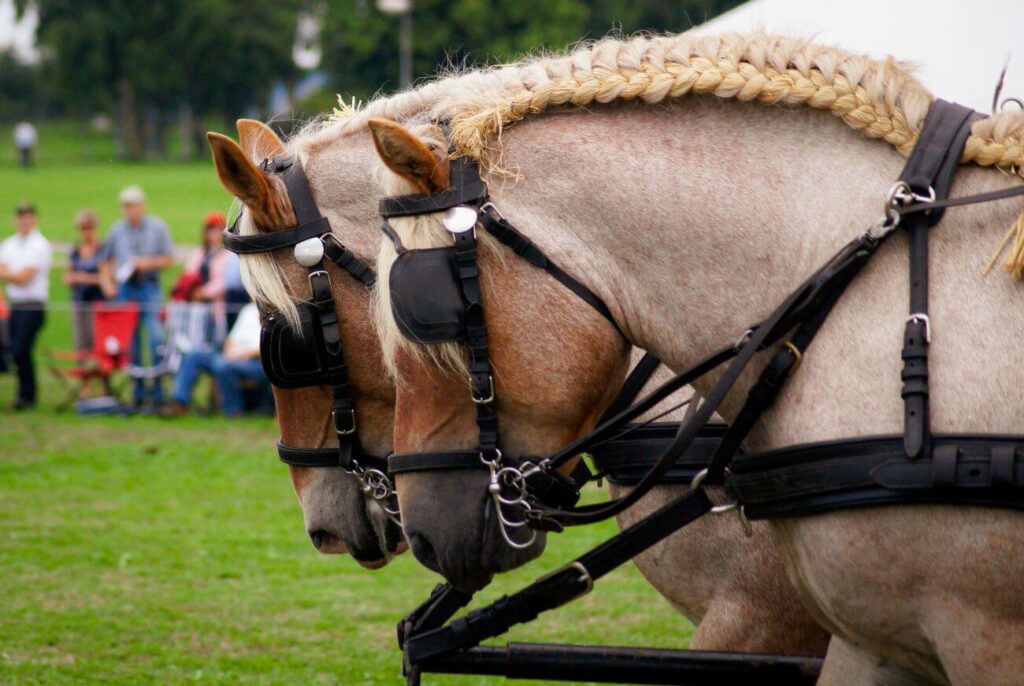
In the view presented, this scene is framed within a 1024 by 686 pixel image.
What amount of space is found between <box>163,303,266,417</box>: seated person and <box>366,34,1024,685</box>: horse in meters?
8.98

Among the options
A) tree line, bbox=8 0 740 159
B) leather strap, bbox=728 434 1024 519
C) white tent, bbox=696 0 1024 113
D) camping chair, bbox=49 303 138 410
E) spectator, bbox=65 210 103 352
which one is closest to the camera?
leather strap, bbox=728 434 1024 519

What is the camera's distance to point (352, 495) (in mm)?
→ 3223

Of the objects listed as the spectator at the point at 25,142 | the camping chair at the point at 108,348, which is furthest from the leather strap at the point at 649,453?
the spectator at the point at 25,142

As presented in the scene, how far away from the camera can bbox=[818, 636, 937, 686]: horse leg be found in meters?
2.40

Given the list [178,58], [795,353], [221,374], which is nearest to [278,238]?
[795,353]

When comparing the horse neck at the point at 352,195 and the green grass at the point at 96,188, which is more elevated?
the horse neck at the point at 352,195

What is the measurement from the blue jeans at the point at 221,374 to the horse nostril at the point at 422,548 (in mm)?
9232

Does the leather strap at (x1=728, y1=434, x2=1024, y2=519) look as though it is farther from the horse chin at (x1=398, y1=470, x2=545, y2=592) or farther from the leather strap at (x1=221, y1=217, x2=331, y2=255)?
the leather strap at (x1=221, y1=217, x2=331, y2=255)

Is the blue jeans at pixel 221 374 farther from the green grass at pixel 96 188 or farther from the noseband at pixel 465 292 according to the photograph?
the green grass at pixel 96 188

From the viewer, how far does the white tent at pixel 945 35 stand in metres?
6.38

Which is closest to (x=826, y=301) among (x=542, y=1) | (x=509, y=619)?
(x=509, y=619)

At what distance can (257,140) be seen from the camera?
3.56 meters

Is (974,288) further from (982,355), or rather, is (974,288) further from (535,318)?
(535,318)

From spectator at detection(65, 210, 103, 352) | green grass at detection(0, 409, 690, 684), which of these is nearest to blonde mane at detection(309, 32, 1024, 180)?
green grass at detection(0, 409, 690, 684)
